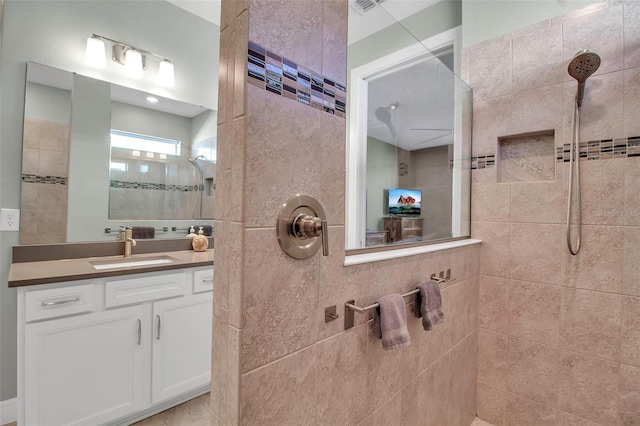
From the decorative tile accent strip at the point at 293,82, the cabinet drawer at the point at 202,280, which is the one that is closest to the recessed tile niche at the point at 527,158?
the decorative tile accent strip at the point at 293,82

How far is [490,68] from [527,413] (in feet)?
6.98

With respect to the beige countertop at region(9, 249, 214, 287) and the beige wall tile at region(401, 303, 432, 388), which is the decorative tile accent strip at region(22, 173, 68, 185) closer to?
the beige countertop at region(9, 249, 214, 287)

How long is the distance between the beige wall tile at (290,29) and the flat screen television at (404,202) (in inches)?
32.9

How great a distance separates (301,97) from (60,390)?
6.05 ft

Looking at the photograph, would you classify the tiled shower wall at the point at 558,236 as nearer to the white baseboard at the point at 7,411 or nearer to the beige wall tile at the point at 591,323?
the beige wall tile at the point at 591,323

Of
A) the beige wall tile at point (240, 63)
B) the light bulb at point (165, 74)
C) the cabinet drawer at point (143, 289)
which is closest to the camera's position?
the beige wall tile at point (240, 63)

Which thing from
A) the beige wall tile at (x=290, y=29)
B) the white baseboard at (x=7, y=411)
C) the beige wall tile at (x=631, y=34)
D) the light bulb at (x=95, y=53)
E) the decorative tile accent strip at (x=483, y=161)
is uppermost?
the light bulb at (x=95, y=53)

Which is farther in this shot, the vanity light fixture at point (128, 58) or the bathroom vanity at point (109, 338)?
the vanity light fixture at point (128, 58)

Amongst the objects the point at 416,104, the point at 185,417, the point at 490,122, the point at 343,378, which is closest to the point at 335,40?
the point at 416,104

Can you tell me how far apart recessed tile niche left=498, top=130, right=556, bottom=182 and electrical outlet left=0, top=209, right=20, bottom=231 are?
2.98m

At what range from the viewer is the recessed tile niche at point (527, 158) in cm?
169

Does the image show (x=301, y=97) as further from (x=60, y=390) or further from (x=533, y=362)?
(x=533, y=362)

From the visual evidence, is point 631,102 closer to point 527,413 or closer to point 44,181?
point 527,413

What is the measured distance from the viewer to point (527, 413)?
172cm
